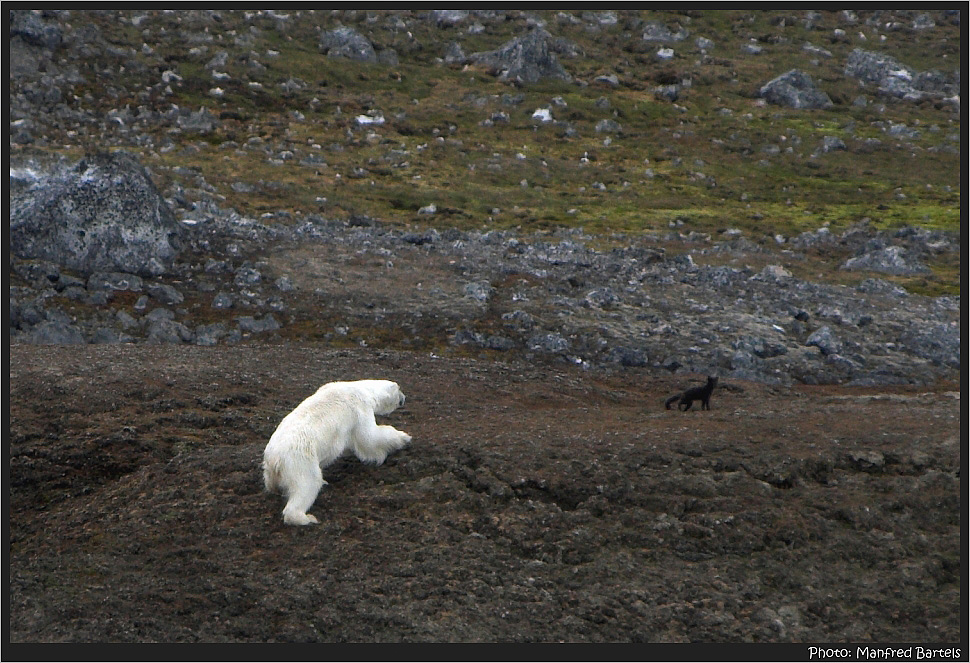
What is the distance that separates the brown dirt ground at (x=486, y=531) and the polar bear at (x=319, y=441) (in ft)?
0.72

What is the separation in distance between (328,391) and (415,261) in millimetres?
19155

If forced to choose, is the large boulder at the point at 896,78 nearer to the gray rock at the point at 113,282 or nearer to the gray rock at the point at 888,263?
the gray rock at the point at 888,263

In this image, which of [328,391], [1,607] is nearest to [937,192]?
[328,391]

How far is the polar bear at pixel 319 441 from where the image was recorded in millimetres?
8781

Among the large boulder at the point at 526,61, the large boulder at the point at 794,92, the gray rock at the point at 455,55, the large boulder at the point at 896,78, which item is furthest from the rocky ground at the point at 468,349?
the large boulder at the point at 896,78

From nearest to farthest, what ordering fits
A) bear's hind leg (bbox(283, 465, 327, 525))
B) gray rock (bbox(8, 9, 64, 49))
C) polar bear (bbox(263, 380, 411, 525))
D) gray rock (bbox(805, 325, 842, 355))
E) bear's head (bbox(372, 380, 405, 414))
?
bear's hind leg (bbox(283, 465, 327, 525)) < polar bear (bbox(263, 380, 411, 525)) < bear's head (bbox(372, 380, 405, 414)) < gray rock (bbox(805, 325, 842, 355)) < gray rock (bbox(8, 9, 64, 49))

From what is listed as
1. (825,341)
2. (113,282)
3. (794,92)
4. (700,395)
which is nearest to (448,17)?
(794,92)

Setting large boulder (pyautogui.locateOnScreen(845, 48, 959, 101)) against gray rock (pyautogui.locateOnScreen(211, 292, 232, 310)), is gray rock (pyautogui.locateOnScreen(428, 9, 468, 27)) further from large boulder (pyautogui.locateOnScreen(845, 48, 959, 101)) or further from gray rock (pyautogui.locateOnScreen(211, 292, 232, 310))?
gray rock (pyautogui.locateOnScreen(211, 292, 232, 310))

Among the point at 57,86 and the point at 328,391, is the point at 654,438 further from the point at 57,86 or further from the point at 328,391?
the point at 57,86

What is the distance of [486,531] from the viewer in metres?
8.81

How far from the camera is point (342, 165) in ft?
160

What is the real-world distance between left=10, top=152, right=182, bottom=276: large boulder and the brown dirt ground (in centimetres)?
1338

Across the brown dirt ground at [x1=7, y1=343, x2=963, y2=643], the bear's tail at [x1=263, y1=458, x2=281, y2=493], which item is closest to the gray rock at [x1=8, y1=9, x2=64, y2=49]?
the brown dirt ground at [x1=7, y1=343, x2=963, y2=643]

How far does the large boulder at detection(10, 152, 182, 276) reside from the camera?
25.4 m
